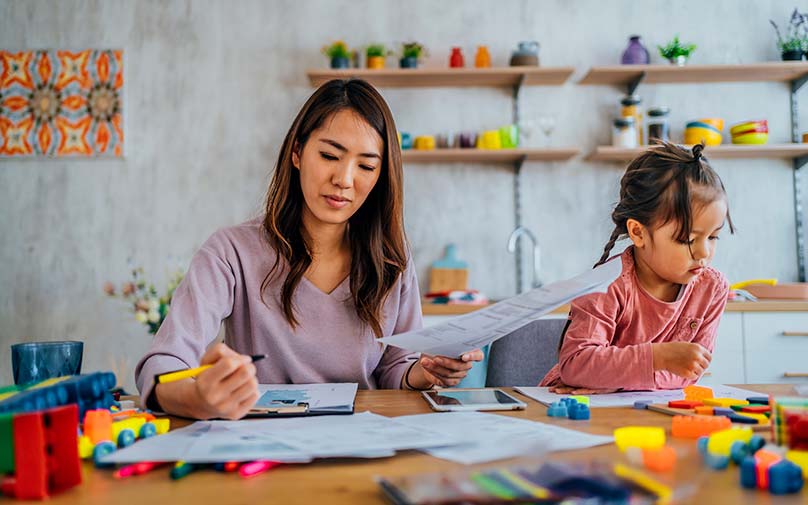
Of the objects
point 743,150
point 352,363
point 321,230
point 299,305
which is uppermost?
point 743,150

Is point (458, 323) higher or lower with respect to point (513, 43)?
lower

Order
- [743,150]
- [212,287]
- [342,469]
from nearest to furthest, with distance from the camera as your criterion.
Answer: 1. [342,469]
2. [212,287]
3. [743,150]

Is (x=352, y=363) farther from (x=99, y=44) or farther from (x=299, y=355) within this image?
(x=99, y=44)

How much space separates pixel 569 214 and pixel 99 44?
97.1 inches

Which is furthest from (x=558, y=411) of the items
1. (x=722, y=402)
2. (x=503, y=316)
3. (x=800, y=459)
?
(x=800, y=459)

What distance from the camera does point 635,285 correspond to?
1.55 m

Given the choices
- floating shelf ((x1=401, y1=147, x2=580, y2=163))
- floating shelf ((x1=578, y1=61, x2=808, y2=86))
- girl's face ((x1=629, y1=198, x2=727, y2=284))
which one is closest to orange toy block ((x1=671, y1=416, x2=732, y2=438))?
girl's face ((x1=629, y1=198, x2=727, y2=284))

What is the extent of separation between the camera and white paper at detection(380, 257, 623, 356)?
99 cm

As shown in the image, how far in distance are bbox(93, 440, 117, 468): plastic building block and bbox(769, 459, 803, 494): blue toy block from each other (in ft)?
1.97

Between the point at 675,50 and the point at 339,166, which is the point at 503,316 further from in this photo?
the point at 675,50

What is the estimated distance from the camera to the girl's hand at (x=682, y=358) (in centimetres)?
120

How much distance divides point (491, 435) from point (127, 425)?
0.41 meters

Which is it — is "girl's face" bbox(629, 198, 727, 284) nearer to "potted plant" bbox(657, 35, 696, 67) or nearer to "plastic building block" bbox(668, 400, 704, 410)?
"plastic building block" bbox(668, 400, 704, 410)

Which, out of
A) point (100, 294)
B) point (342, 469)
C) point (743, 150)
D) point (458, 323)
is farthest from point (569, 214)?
point (342, 469)
